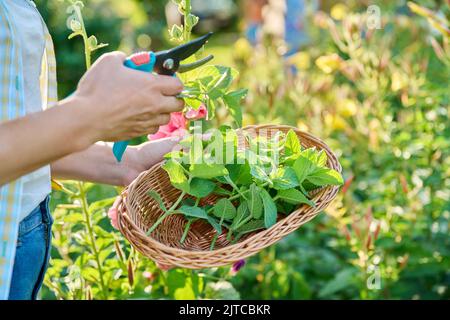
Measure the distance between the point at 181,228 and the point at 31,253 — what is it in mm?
303

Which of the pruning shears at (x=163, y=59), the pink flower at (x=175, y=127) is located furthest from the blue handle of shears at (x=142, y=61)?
the pink flower at (x=175, y=127)

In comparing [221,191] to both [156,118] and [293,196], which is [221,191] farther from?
[156,118]

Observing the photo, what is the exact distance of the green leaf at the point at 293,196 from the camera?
1.34 metres

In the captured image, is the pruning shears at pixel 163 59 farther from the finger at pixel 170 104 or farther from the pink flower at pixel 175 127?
the pink flower at pixel 175 127

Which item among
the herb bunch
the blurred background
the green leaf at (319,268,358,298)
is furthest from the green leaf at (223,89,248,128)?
the green leaf at (319,268,358,298)

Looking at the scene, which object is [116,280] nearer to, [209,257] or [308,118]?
[209,257]

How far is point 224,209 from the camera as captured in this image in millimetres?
1373

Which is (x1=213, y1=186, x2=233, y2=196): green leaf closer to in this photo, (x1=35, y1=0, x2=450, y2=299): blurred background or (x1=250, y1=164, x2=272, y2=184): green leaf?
(x1=250, y1=164, x2=272, y2=184): green leaf

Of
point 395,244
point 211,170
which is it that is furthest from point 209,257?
point 395,244

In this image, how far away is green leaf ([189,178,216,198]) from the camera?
1365 millimetres

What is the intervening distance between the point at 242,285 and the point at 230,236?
1.04m

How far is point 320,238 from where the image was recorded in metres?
2.71

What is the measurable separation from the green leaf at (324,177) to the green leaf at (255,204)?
0.31 ft

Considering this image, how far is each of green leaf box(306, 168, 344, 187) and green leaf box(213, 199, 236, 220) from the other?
14cm
